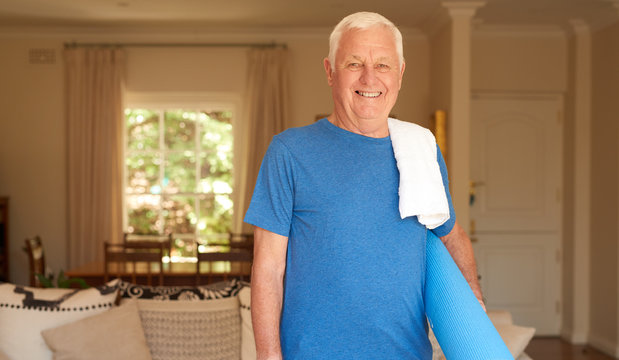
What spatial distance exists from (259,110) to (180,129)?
81 cm

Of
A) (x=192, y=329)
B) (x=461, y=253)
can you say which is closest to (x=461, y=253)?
(x=461, y=253)

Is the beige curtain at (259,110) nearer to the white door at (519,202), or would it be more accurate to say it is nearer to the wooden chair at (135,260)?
the wooden chair at (135,260)

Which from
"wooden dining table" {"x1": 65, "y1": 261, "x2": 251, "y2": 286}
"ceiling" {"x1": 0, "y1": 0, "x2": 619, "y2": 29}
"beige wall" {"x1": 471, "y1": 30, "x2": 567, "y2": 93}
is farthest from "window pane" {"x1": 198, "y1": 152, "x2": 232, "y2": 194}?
"beige wall" {"x1": 471, "y1": 30, "x2": 567, "y2": 93}

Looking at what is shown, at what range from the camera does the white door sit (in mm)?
5922

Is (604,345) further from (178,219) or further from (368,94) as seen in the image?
(368,94)

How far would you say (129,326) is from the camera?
2.86 metres

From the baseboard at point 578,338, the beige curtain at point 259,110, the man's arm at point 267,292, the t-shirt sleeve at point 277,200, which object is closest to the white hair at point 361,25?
the t-shirt sleeve at point 277,200

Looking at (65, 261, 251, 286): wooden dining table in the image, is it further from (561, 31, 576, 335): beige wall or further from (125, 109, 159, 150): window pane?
(561, 31, 576, 335): beige wall

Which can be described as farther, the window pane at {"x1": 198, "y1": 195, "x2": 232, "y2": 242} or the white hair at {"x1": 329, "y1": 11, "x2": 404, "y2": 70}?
the window pane at {"x1": 198, "y1": 195, "x2": 232, "y2": 242}

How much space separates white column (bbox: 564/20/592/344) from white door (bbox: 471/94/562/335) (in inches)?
11.0

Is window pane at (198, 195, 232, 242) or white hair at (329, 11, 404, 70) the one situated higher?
white hair at (329, 11, 404, 70)

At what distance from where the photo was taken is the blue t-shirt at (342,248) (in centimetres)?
125

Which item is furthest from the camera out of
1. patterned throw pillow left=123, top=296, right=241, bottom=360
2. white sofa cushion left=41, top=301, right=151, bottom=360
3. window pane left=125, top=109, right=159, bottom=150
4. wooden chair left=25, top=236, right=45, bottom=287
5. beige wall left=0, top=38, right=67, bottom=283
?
window pane left=125, top=109, right=159, bottom=150

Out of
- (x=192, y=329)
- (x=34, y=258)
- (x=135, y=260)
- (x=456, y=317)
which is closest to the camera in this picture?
(x=456, y=317)
